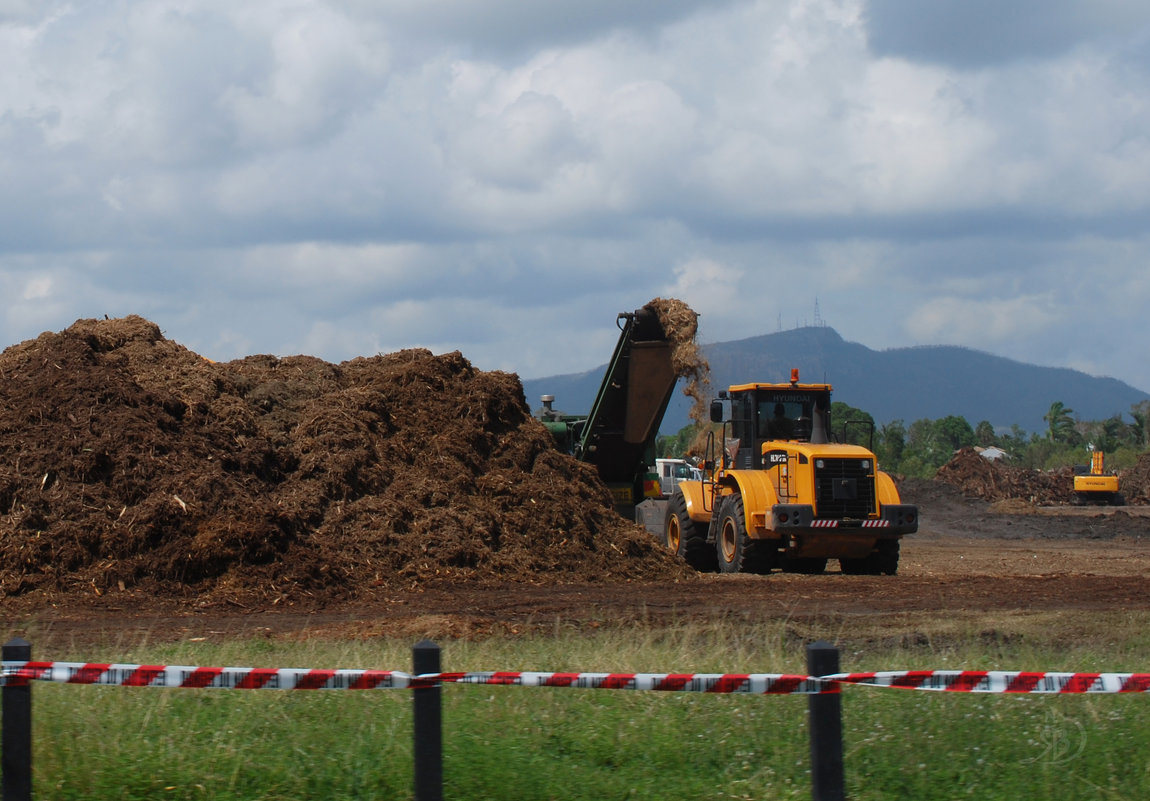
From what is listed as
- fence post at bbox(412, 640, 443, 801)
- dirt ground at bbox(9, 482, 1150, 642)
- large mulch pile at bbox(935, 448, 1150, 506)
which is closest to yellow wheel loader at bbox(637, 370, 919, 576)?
dirt ground at bbox(9, 482, 1150, 642)

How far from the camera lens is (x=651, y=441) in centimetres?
2356

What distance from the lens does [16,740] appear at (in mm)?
5543

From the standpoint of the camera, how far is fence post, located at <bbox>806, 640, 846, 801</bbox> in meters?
5.07

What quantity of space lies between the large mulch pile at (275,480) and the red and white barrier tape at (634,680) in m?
9.76

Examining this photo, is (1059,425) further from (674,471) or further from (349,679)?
(349,679)

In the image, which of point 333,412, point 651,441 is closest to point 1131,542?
point 651,441

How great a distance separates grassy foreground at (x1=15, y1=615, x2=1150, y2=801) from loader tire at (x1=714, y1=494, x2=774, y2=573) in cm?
1278

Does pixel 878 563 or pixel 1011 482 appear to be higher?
pixel 1011 482

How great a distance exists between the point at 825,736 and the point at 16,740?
11.6 ft

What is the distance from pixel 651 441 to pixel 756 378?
2730 mm

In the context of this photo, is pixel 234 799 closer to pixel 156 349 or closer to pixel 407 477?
pixel 407 477

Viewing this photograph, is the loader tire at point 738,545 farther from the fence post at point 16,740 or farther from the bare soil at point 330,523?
the fence post at point 16,740

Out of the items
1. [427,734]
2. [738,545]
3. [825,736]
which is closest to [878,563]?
[738,545]

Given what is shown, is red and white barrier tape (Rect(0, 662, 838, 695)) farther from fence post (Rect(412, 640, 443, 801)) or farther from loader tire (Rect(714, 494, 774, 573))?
loader tire (Rect(714, 494, 774, 573))
